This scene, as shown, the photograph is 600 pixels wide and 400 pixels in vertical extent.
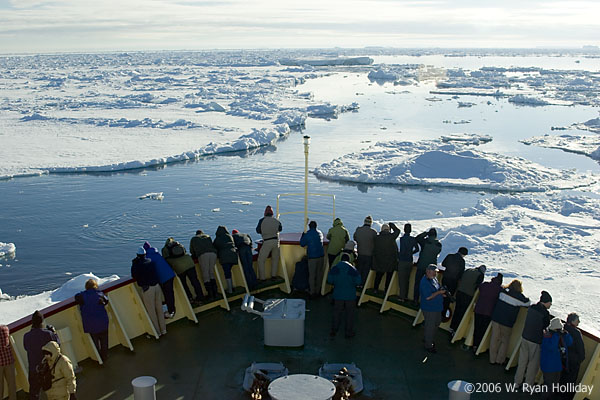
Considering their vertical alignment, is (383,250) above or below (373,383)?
above

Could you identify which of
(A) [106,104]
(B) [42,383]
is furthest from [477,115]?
(B) [42,383]

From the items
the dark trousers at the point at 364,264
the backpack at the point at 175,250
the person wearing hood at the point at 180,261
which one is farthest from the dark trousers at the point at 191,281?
the dark trousers at the point at 364,264

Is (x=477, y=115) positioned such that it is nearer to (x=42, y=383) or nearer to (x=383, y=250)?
(x=383, y=250)

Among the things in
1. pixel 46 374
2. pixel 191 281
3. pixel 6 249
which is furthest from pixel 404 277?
pixel 6 249

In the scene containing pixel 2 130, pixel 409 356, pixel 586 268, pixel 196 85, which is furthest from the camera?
pixel 196 85

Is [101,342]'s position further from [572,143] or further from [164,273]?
[572,143]

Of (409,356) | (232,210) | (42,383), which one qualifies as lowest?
(232,210)

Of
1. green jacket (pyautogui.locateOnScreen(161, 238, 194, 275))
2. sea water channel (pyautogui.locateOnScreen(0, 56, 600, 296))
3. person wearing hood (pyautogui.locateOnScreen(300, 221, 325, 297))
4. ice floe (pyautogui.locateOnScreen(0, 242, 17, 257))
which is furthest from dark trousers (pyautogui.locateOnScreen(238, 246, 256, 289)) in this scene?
ice floe (pyautogui.locateOnScreen(0, 242, 17, 257))
